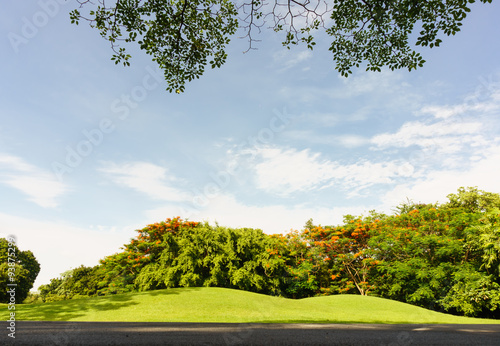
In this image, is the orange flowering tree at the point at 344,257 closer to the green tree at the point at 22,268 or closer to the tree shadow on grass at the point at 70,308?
the tree shadow on grass at the point at 70,308

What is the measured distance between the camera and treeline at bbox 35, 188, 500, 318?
63.2 feet

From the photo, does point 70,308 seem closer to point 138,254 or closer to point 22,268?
point 138,254

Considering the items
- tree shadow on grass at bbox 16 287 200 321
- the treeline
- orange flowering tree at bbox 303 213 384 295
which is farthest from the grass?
orange flowering tree at bbox 303 213 384 295

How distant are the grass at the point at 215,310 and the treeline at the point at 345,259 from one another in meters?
3.74

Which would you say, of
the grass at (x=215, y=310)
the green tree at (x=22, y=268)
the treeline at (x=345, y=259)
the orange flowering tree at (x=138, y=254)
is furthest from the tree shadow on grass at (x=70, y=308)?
the green tree at (x=22, y=268)

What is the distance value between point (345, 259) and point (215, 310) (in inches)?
599

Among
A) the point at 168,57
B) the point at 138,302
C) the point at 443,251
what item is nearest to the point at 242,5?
the point at 168,57

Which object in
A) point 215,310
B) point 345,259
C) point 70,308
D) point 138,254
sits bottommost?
point 215,310

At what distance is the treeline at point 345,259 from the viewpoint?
758 inches

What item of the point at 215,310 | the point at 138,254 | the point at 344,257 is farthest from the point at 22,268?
the point at 344,257

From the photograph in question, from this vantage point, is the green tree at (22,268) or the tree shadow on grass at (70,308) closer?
the tree shadow on grass at (70,308)

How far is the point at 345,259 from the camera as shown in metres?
24.4

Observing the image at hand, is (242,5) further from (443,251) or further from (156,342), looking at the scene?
(443,251)

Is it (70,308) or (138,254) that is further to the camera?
(138,254)
